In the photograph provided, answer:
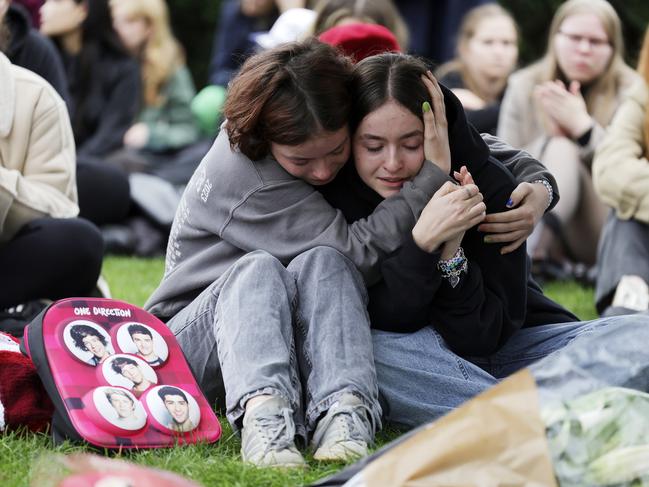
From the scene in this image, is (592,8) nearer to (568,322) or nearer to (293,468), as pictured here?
(568,322)

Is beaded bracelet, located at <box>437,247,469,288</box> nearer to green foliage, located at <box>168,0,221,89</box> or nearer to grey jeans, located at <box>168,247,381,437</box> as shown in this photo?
grey jeans, located at <box>168,247,381,437</box>

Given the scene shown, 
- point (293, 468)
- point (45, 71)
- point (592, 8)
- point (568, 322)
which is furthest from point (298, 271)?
point (592, 8)

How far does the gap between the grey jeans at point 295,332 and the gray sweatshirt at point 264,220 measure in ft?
0.24

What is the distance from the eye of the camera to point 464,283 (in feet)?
10.5

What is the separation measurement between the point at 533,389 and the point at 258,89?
1284mm

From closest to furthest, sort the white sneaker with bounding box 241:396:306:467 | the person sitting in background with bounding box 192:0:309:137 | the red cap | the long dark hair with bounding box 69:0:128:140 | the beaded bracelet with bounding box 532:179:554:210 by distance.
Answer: the white sneaker with bounding box 241:396:306:467, the beaded bracelet with bounding box 532:179:554:210, the red cap, the long dark hair with bounding box 69:0:128:140, the person sitting in background with bounding box 192:0:309:137

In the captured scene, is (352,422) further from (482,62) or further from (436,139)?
(482,62)

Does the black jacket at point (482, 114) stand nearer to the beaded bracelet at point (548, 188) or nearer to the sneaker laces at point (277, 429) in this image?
the beaded bracelet at point (548, 188)

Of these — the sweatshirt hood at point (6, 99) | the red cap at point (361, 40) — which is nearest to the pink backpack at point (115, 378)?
the sweatshirt hood at point (6, 99)

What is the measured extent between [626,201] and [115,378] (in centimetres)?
275

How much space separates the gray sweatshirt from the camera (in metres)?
3.19

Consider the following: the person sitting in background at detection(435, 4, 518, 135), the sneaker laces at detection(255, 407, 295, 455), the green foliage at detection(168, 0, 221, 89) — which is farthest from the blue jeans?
the green foliage at detection(168, 0, 221, 89)

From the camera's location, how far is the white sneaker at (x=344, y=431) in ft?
9.31

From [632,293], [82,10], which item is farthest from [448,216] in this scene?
[82,10]
